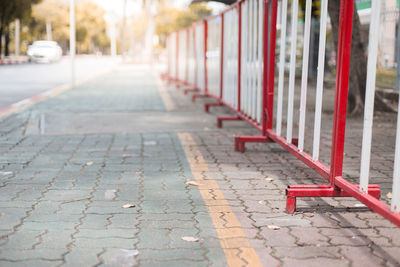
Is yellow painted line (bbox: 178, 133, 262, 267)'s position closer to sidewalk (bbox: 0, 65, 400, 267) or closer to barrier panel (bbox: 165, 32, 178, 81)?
sidewalk (bbox: 0, 65, 400, 267)

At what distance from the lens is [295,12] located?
497 centimetres

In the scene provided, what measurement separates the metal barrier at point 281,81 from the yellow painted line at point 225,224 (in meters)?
0.50

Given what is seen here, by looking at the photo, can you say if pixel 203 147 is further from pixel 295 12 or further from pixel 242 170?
pixel 295 12

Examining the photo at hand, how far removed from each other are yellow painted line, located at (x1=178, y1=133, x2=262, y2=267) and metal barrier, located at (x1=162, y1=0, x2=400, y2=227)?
0.50 metres

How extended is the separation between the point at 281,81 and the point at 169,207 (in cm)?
205

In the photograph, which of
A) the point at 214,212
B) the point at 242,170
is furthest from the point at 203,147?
the point at 214,212

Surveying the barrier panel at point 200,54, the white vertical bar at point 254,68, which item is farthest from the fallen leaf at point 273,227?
the barrier panel at point 200,54

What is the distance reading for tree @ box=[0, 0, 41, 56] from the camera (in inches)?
1704

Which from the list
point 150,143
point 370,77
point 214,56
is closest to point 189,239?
point 370,77

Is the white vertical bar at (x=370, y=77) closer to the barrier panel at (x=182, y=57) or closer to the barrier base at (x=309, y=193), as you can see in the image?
the barrier base at (x=309, y=193)

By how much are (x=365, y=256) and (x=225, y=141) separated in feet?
14.0

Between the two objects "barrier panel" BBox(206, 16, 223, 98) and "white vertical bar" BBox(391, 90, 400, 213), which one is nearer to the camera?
"white vertical bar" BBox(391, 90, 400, 213)

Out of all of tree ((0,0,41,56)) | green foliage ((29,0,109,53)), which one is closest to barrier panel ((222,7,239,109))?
tree ((0,0,41,56))

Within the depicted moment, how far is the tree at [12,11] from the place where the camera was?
4328 cm
